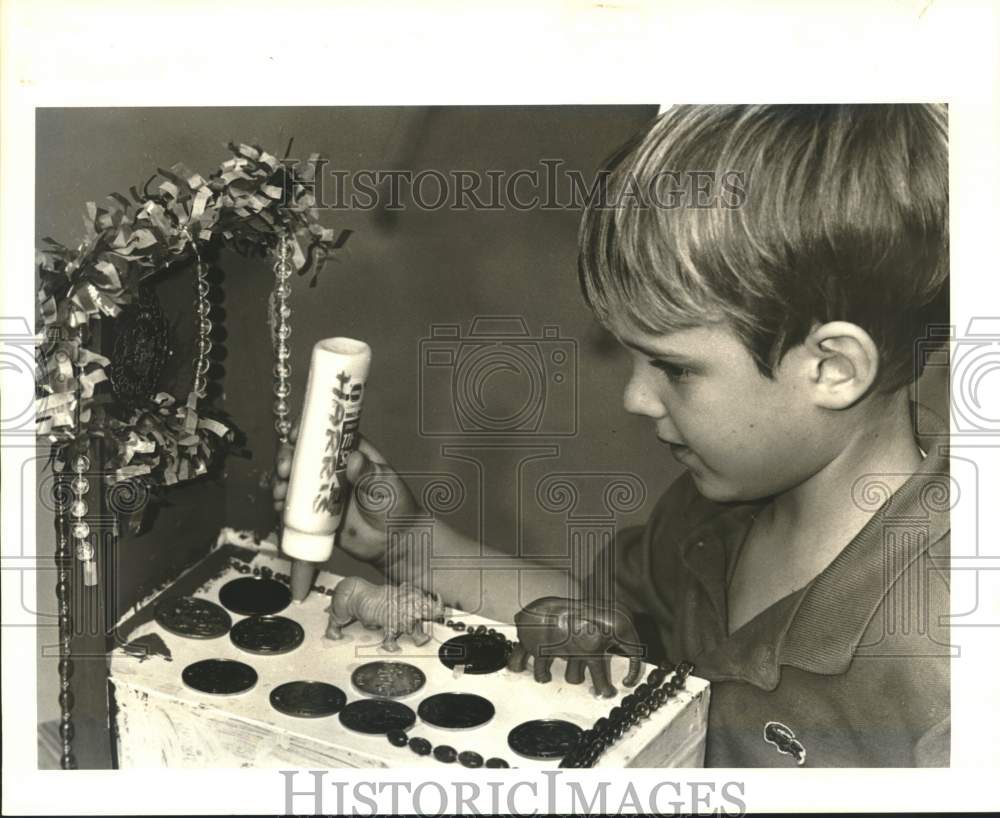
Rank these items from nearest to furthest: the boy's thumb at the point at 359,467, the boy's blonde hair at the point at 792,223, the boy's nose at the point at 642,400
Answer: the boy's blonde hair at the point at 792,223
the boy's nose at the point at 642,400
the boy's thumb at the point at 359,467

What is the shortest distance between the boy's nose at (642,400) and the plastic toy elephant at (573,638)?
0.26m

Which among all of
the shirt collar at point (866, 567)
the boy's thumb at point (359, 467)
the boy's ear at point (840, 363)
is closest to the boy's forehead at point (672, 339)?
the boy's ear at point (840, 363)

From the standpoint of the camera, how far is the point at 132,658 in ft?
6.49

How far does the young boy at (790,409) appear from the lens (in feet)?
6.06

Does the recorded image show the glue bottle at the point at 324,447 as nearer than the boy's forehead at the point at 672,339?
No

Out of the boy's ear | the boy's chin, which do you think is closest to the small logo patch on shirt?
the boy's chin

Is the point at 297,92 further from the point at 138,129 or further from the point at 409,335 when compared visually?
the point at 409,335

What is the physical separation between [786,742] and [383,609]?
20.9 inches

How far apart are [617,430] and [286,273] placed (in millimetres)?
473

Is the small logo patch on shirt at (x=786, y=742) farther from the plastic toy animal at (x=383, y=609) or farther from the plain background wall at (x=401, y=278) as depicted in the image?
the plastic toy animal at (x=383, y=609)

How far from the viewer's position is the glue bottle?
197 cm

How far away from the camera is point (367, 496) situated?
2.05 meters

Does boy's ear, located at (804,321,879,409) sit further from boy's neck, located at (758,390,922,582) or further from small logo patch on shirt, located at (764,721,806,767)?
small logo patch on shirt, located at (764,721,806,767)


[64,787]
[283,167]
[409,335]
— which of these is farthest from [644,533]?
[64,787]
